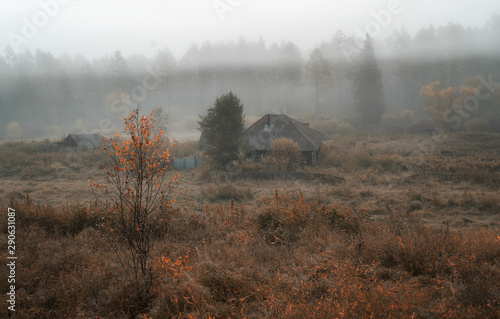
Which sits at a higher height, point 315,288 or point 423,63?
point 423,63

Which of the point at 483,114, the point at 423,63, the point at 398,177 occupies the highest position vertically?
the point at 423,63

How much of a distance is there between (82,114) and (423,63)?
6851cm

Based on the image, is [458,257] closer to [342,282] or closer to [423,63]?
[342,282]

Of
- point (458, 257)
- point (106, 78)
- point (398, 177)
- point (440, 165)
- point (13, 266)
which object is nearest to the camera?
point (458, 257)

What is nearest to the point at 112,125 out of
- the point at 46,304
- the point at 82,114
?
the point at 82,114

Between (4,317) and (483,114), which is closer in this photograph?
(4,317)

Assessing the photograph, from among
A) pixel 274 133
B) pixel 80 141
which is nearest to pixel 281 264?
pixel 274 133

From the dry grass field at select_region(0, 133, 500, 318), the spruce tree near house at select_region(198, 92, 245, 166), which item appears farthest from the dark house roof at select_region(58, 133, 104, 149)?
the dry grass field at select_region(0, 133, 500, 318)

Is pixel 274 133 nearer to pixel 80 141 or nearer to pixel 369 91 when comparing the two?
pixel 80 141

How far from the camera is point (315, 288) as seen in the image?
5168 millimetres

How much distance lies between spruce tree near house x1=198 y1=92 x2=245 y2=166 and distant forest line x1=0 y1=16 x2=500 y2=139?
33.7 metres

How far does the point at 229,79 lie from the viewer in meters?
65.6

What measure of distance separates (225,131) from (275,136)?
14.8ft

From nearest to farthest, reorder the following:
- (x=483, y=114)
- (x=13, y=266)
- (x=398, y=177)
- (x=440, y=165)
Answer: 1. (x=13, y=266)
2. (x=398, y=177)
3. (x=440, y=165)
4. (x=483, y=114)
